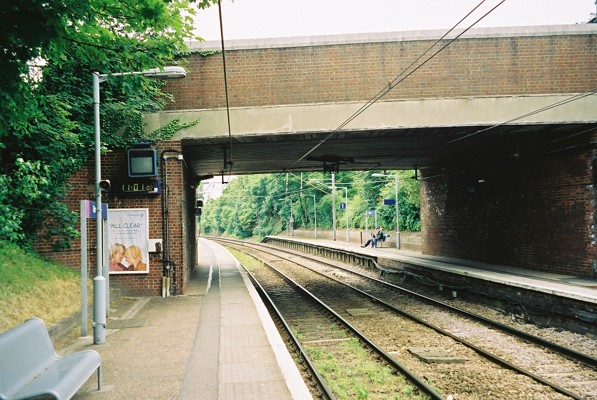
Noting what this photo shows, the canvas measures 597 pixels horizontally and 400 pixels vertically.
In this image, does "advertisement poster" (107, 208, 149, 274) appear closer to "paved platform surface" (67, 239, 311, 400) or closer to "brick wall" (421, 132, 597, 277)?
"paved platform surface" (67, 239, 311, 400)

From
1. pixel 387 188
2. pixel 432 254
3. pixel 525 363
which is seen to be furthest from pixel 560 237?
pixel 387 188

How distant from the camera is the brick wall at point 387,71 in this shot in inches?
517

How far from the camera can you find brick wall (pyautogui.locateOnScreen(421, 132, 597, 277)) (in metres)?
13.2

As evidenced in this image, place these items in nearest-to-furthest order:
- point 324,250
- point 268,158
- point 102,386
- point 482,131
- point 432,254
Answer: point 102,386, point 482,131, point 268,158, point 432,254, point 324,250

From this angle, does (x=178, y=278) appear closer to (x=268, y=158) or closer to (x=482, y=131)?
(x=268, y=158)

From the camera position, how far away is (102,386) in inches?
222

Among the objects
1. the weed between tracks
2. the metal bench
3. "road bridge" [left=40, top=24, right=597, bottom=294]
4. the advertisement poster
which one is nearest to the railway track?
the weed between tracks

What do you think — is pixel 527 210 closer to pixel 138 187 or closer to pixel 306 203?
pixel 138 187

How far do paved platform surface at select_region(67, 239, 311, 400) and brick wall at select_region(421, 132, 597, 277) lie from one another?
8.83 meters

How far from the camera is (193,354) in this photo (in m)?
7.01

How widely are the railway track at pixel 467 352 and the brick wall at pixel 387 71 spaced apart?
5.65m

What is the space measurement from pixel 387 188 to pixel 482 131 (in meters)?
28.7

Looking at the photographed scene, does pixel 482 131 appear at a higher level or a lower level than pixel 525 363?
higher

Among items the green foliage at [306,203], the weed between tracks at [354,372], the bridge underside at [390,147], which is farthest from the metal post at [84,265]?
the green foliage at [306,203]
